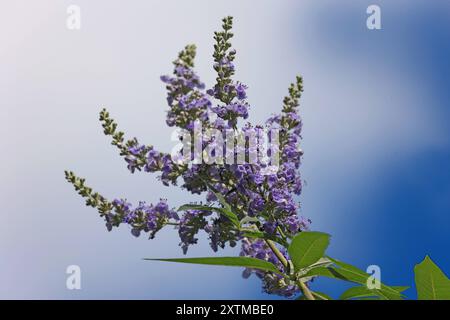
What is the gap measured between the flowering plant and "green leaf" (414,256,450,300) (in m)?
0.21

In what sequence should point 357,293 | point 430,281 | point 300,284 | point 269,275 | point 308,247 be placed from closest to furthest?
point 430,281 < point 308,247 < point 300,284 < point 357,293 < point 269,275

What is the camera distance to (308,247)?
318 centimetres

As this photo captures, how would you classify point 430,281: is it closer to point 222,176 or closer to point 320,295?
point 320,295

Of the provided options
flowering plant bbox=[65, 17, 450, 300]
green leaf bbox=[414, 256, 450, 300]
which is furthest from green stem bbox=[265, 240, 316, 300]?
green leaf bbox=[414, 256, 450, 300]

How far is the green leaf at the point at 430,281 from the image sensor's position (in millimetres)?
3018

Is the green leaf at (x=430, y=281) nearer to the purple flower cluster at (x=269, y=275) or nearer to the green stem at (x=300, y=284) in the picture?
the green stem at (x=300, y=284)

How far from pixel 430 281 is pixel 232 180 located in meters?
1.21

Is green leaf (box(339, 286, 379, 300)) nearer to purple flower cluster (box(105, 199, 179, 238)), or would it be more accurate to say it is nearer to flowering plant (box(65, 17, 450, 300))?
flowering plant (box(65, 17, 450, 300))

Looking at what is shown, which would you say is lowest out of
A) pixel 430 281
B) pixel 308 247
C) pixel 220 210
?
pixel 430 281

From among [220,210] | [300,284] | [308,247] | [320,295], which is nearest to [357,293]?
[320,295]

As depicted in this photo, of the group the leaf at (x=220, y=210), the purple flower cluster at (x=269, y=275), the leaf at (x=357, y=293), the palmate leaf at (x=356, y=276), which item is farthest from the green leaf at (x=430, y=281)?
the leaf at (x=220, y=210)

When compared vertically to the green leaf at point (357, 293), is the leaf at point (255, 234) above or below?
above
